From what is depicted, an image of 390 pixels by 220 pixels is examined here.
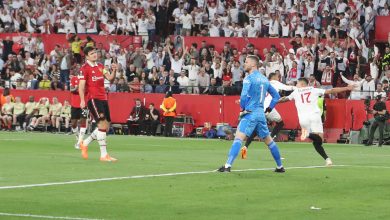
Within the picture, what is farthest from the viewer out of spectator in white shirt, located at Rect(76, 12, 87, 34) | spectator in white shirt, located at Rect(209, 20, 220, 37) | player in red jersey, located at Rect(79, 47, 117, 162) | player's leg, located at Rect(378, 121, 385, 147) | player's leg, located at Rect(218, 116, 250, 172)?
spectator in white shirt, located at Rect(76, 12, 87, 34)

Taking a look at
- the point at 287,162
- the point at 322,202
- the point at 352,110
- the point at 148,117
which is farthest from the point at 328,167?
the point at 148,117

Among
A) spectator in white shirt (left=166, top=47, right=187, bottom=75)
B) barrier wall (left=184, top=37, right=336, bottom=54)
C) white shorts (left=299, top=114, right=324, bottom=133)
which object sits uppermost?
barrier wall (left=184, top=37, right=336, bottom=54)

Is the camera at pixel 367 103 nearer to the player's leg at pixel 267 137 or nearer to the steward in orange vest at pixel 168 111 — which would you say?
the steward in orange vest at pixel 168 111

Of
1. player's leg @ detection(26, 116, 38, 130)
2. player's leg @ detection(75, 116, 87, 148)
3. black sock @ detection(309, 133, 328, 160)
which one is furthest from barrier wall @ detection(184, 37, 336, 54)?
black sock @ detection(309, 133, 328, 160)

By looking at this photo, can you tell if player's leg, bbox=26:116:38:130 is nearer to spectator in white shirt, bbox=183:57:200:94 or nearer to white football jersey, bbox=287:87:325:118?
spectator in white shirt, bbox=183:57:200:94

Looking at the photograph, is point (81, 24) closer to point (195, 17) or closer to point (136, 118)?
point (195, 17)

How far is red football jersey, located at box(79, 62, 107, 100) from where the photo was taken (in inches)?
898

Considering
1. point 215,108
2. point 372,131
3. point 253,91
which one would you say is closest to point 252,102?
point 253,91

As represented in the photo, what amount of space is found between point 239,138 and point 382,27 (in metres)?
24.2

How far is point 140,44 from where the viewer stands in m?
46.3

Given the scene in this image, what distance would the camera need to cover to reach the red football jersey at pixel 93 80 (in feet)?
74.8

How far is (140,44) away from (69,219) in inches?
1359

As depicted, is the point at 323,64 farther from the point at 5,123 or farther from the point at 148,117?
the point at 5,123

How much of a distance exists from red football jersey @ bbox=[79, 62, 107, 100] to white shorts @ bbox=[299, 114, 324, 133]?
4887 millimetres
